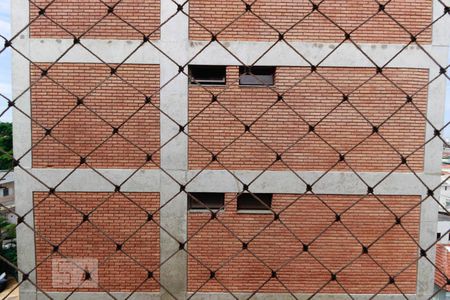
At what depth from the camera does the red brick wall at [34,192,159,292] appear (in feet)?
12.2

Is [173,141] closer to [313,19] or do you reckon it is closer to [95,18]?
[95,18]

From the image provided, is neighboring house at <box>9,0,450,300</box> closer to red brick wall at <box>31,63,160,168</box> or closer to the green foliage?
red brick wall at <box>31,63,160,168</box>

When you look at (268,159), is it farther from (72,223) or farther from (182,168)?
(72,223)

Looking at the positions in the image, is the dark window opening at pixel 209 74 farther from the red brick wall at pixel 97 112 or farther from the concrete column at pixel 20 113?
the concrete column at pixel 20 113

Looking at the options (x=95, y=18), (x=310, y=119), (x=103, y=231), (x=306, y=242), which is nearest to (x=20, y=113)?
(x=95, y=18)

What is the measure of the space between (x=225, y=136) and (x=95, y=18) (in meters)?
1.96

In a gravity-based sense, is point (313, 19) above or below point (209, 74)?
above

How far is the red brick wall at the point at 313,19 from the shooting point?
3.60m

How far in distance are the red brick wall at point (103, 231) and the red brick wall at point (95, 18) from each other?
1.81 m

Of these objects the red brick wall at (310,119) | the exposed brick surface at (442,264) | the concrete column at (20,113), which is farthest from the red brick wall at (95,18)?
the exposed brick surface at (442,264)

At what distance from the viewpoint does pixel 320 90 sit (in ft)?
12.1

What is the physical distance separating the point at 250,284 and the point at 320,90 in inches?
95.2

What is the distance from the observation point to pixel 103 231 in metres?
3.78

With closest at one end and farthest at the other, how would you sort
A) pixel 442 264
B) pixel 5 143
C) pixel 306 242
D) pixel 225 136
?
pixel 225 136
pixel 306 242
pixel 442 264
pixel 5 143
